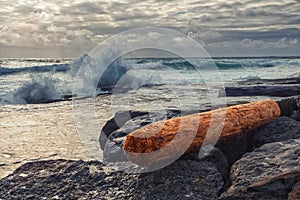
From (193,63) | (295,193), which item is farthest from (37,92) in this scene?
(193,63)

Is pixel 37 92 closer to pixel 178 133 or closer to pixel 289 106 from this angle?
pixel 289 106

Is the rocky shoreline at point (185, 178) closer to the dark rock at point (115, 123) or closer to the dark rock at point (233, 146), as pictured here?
the dark rock at point (233, 146)

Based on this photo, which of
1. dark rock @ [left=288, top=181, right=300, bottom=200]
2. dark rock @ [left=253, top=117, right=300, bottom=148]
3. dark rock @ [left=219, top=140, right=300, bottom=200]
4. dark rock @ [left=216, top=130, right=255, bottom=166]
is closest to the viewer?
dark rock @ [left=288, top=181, right=300, bottom=200]

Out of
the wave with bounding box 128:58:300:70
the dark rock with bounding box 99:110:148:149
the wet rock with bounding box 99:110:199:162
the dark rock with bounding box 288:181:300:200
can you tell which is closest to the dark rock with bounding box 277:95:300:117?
the wet rock with bounding box 99:110:199:162

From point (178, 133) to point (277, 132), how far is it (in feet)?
4.48

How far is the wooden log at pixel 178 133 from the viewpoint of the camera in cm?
349

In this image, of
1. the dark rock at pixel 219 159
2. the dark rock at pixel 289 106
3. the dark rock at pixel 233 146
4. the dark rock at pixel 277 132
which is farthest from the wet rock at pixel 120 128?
the dark rock at pixel 289 106

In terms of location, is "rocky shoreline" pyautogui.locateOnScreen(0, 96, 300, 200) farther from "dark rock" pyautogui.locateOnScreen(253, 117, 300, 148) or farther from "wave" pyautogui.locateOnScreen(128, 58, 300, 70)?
"wave" pyautogui.locateOnScreen(128, 58, 300, 70)

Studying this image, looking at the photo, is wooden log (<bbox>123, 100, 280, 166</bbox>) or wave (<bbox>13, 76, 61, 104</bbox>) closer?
wooden log (<bbox>123, 100, 280, 166</bbox>)

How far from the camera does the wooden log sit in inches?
138

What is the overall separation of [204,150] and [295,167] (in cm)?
89

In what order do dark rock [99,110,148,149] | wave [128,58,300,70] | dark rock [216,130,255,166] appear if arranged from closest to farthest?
dark rock [216,130,255,166]
dark rock [99,110,148,149]
wave [128,58,300,70]

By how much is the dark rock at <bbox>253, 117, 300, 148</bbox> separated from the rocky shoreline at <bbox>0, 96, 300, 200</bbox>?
0.85 feet

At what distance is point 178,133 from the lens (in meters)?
3.62
